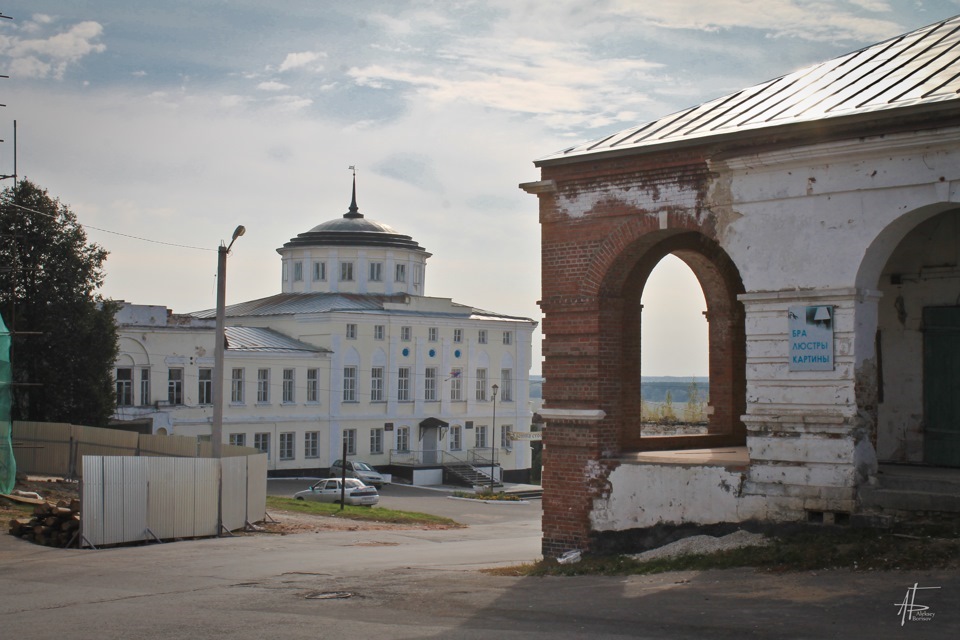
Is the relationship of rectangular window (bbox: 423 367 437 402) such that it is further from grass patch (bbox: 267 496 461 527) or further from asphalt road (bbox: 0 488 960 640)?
asphalt road (bbox: 0 488 960 640)

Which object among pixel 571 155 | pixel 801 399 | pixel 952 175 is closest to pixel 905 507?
pixel 801 399

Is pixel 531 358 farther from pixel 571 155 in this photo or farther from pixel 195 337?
pixel 571 155

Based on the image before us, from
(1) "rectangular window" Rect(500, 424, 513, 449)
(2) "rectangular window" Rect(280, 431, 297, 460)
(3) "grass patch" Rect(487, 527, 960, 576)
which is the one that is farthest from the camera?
(1) "rectangular window" Rect(500, 424, 513, 449)

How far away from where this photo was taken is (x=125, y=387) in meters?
45.9

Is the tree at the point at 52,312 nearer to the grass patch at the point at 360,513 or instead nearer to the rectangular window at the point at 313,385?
the grass patch at the point at 360,513

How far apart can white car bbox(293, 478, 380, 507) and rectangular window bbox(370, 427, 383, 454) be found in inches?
575

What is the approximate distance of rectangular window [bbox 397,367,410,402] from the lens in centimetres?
5722

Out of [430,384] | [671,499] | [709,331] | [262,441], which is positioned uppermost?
[709,331]

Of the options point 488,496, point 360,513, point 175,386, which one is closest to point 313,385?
point 175,386

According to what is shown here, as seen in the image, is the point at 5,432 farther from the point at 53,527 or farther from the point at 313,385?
the point at 313,385

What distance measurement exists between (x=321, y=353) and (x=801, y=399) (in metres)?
42.1

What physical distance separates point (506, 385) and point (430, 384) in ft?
17.9

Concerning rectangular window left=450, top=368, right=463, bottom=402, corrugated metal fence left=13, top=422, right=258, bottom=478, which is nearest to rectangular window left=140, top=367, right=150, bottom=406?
corrugated metal fence left=13, top=422, right=258, bottom=478

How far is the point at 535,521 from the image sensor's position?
1439 inches
